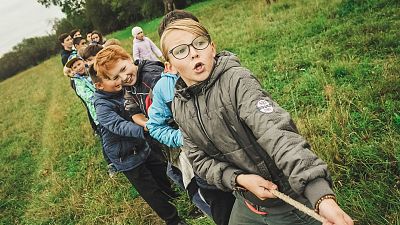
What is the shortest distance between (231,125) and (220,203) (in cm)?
117

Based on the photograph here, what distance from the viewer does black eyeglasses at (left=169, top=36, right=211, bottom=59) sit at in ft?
6.29

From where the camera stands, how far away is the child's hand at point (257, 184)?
1.60 meters

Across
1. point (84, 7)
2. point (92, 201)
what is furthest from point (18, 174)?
point (84, 7)

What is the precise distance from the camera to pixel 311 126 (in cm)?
399

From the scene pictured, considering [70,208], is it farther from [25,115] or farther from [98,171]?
[25,115]

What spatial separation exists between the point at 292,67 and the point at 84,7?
48.4m

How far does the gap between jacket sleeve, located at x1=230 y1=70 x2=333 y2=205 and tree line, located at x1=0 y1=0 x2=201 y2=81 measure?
33.4 metres

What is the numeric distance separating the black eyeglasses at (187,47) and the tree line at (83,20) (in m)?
33.1

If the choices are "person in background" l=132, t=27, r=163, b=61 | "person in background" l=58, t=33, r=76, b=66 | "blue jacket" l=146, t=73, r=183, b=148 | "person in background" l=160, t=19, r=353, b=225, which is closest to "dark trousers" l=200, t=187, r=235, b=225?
"blue jacket" l=146, t=73, r=183, b=148

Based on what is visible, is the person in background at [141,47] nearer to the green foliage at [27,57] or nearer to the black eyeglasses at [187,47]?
the black eyeglasses at [187,47]

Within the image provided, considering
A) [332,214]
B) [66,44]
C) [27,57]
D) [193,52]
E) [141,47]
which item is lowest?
[27,57]

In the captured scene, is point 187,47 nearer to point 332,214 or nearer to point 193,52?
point 193,52

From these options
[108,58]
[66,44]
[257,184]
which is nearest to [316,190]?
[257,184]

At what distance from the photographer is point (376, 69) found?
499 cm
